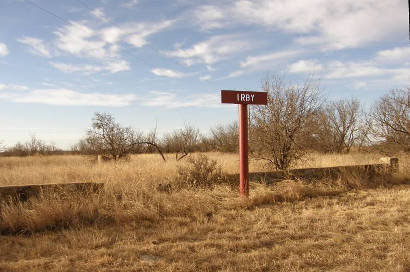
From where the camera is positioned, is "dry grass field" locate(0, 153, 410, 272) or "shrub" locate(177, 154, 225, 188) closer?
"dry grass field" locate(0, 153, 410, 272)

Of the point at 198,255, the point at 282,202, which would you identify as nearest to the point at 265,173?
the point at 282,202

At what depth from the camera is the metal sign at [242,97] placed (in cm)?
661

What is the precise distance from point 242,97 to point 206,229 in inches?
120

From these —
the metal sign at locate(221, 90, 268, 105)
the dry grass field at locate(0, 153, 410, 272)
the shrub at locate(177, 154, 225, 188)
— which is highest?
the metal sign at locate(221, 90, 268, 105)

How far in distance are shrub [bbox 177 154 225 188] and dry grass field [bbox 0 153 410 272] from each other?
285 mm

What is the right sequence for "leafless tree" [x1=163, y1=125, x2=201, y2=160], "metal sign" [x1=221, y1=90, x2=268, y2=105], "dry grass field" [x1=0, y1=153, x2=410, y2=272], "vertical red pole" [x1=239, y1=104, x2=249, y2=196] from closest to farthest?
"dry grass field" [x1=0, y1=153, x2=410, y2=272]
"metal sign" [x1=221, y1=90, x2=268, y2=105]
"vertical red pole" [x1=239, y1=104, x2=249, y2=196]
"leafless tree" [x1=163, y1=125, x2=201, y2=160]

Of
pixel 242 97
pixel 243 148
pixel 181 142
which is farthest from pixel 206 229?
pixel 181 142

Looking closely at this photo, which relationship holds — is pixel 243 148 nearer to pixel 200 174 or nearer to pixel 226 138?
pixel 200 174

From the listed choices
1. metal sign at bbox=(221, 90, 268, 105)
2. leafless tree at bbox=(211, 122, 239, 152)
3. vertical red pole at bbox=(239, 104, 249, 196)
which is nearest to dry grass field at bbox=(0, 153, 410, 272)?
vertical red pole at bbox=(239, 104, 249, 196)

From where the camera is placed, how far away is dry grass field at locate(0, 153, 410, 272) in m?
3.57

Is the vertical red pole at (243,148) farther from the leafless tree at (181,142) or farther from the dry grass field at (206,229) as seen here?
the leafless tree at (181,142)

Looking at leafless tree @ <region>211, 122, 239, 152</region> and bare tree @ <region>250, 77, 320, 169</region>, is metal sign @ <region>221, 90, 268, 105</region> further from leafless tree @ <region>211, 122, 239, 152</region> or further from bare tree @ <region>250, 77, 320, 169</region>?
leafless tree @ <region>211, 122, 239, 152</region>

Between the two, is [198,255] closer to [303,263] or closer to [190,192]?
[303,263]

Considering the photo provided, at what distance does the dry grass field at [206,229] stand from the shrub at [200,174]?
0.29 metres
